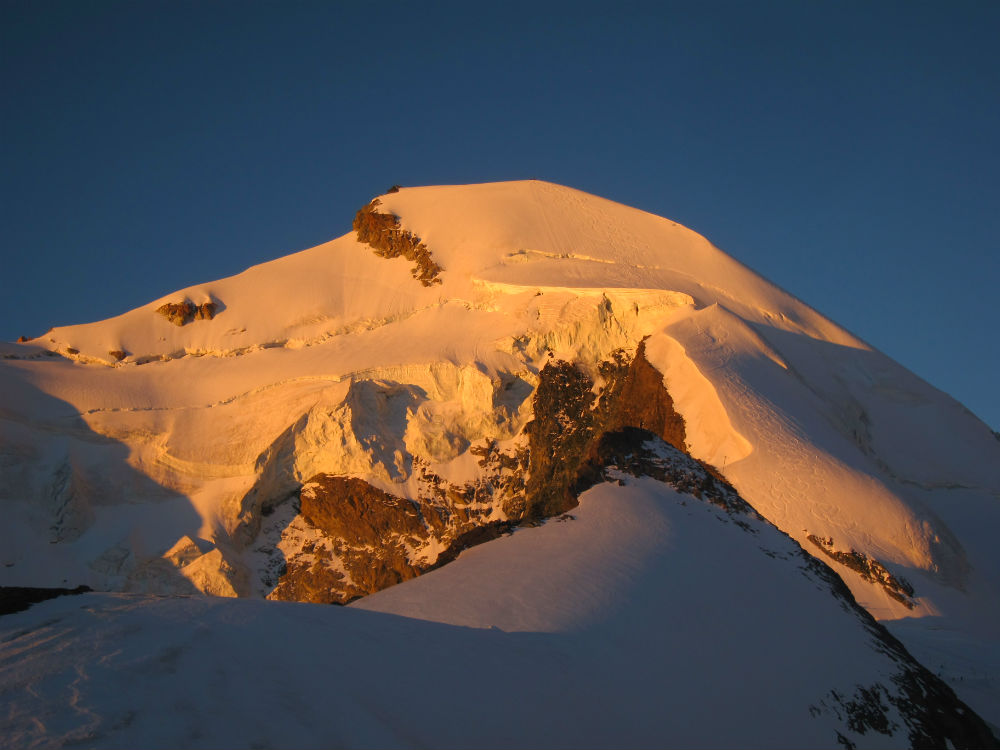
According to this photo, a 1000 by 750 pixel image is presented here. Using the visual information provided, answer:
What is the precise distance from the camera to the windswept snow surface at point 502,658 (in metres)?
4.79

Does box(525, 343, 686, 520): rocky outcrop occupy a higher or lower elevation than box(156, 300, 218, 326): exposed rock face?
lower

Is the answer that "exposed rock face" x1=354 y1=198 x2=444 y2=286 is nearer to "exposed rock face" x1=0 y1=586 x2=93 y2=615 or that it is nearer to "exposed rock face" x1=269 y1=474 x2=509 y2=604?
"exposed rock face" x1=269 y1=474 x2=509 y2=604

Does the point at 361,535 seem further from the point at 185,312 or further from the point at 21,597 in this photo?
the point at 21,597

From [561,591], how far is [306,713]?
390cm

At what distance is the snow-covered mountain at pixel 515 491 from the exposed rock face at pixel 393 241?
0.17 meters

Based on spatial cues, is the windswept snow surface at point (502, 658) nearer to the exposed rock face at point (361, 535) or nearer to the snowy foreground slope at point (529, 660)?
the snowy foreground slope at point (529, 660)

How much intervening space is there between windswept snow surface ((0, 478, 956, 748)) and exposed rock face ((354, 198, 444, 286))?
90.7ft

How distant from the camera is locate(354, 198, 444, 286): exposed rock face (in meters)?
36.9

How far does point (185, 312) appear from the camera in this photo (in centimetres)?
3672

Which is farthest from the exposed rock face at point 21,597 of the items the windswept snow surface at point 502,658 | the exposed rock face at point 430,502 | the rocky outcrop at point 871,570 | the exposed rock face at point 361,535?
the exposed rock face at point 361,535

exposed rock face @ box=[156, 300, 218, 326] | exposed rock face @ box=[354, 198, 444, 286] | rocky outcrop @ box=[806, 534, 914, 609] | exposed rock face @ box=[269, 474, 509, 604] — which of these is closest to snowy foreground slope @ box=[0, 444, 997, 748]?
rocky outcrop @ box=[806, 534, 914, 609]

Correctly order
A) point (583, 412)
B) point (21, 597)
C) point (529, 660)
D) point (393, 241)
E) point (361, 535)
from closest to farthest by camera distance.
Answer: point (21, 597) < point (529, 660) < point (361, 535) < point (583, 412) < point (393, 241)

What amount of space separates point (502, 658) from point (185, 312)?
34099 millimetres

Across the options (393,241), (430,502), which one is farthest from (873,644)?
(393,241)
